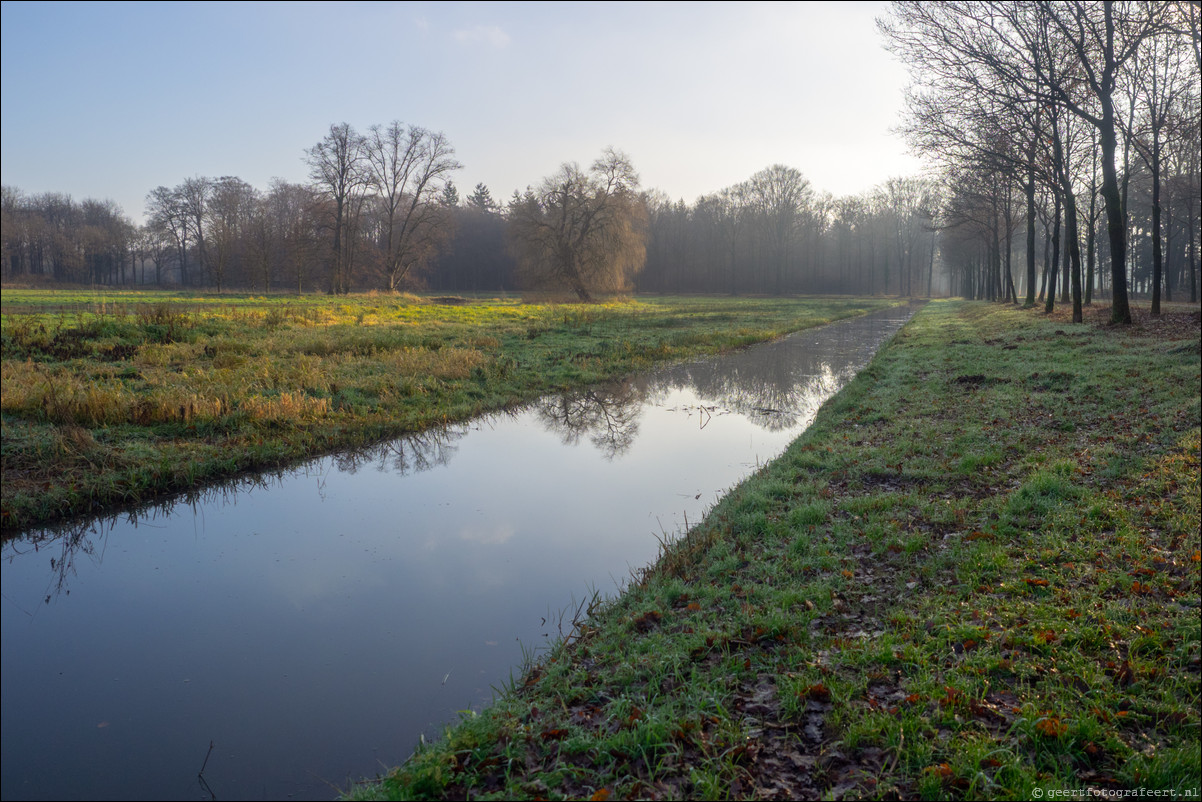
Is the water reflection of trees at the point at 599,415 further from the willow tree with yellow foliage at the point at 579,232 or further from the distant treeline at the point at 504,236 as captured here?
the willow tree with yellow foliage at the point at 579,232

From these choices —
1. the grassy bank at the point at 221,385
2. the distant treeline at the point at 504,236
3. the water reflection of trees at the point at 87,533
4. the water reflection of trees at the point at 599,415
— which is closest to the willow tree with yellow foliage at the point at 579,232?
the distant treeline at the point at 504,236

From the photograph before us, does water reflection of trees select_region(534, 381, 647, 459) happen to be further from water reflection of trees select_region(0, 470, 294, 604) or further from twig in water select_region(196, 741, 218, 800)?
twig in water select_region(196, 741, 218, 800)

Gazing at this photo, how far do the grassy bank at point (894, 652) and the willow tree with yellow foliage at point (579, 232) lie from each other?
42168 millimetres

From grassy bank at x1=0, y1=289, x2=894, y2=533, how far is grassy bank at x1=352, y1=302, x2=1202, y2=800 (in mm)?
6132

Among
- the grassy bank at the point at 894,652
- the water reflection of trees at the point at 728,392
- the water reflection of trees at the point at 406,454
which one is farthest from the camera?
the water reflection of trees at the point at 728,392

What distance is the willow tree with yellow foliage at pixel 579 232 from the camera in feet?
158

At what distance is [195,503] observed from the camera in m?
7.64

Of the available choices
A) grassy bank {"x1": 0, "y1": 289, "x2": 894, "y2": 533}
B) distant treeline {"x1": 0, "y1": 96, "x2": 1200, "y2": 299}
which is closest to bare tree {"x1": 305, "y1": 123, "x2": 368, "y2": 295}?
distant treeline {"x1": 0, "y1": 96, "x2": 1200, "y2": 299}

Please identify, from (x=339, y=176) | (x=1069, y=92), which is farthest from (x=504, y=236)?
(x=1069, y=92)

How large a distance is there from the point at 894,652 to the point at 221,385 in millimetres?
11529

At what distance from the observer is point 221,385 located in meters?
11.6

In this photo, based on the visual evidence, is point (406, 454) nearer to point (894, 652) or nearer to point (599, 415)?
point (599, 415)

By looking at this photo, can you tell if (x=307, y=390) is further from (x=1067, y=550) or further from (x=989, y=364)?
(x=989, y=364)

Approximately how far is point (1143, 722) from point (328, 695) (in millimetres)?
4502
